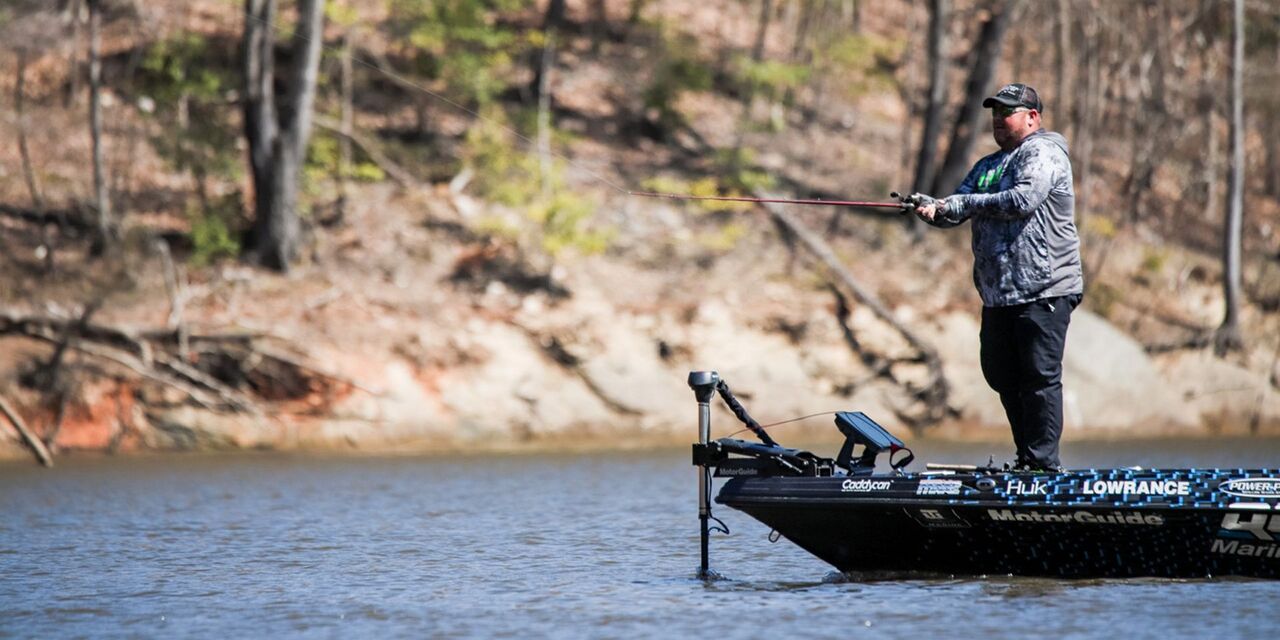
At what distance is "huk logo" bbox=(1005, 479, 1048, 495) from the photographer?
7086mm

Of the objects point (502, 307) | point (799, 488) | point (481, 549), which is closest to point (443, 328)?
point (502, 307)

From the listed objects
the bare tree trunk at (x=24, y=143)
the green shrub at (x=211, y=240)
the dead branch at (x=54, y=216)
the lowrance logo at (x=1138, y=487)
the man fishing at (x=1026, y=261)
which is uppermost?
the bare tree trunk at (x=24, y=143)

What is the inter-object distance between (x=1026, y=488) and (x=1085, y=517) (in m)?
0.28

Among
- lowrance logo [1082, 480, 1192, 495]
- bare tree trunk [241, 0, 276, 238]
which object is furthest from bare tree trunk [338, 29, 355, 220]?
lowrance logo [1082, 480, 1192, 495]

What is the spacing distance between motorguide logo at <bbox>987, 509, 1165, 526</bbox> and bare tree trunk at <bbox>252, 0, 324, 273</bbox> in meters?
14.0

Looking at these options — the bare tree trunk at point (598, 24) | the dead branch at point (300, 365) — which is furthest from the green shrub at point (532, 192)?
the bare tree trunk at point (598, 24)

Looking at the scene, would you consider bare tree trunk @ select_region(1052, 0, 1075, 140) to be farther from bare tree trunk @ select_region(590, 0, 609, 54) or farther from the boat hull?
the boat hull

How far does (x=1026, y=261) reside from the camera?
7488 mm

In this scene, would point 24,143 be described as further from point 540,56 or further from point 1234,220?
point 1234,220

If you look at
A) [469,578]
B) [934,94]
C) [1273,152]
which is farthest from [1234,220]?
[469,578]

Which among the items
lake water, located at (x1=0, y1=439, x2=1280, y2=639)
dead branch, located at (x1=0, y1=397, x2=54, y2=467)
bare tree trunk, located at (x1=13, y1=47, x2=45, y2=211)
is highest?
bare tree trunk, located at (x1=13, y1=47, x2=45, y2=211)

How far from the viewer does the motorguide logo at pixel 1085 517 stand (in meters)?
6.95

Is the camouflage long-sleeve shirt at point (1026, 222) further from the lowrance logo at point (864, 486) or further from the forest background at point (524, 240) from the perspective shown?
the forest background at point (524, 240)

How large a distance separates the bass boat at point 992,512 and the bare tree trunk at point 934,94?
52.2 feet
